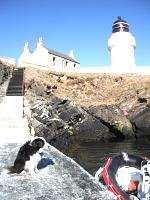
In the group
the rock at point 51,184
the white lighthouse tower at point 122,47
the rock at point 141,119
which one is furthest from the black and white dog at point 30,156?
the white lighthouse tower at point 122,47

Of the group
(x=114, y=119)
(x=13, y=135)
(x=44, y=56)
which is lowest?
(x=114, y=119)

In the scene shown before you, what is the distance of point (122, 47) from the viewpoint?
75625mm

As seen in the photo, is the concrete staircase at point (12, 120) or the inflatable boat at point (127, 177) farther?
the concrete staircase at point (12, 120)

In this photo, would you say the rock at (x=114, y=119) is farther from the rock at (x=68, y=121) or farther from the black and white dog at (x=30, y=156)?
the black and white dog at (x=30, y=156)

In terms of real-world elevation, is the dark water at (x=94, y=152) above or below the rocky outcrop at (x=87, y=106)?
below

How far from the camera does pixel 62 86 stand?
56.5m

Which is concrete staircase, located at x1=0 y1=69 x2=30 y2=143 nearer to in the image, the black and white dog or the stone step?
the stone step

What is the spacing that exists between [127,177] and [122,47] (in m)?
66.3

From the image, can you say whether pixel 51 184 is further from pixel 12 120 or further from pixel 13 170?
pixel 12 120

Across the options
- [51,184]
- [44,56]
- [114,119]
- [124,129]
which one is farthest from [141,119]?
→ [51,184]

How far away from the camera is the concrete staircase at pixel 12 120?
1835 cm

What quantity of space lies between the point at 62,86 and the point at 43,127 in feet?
83.0

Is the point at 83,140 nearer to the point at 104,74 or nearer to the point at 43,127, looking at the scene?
the point at 43,127

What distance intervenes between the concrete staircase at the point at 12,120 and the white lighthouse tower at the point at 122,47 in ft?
123
